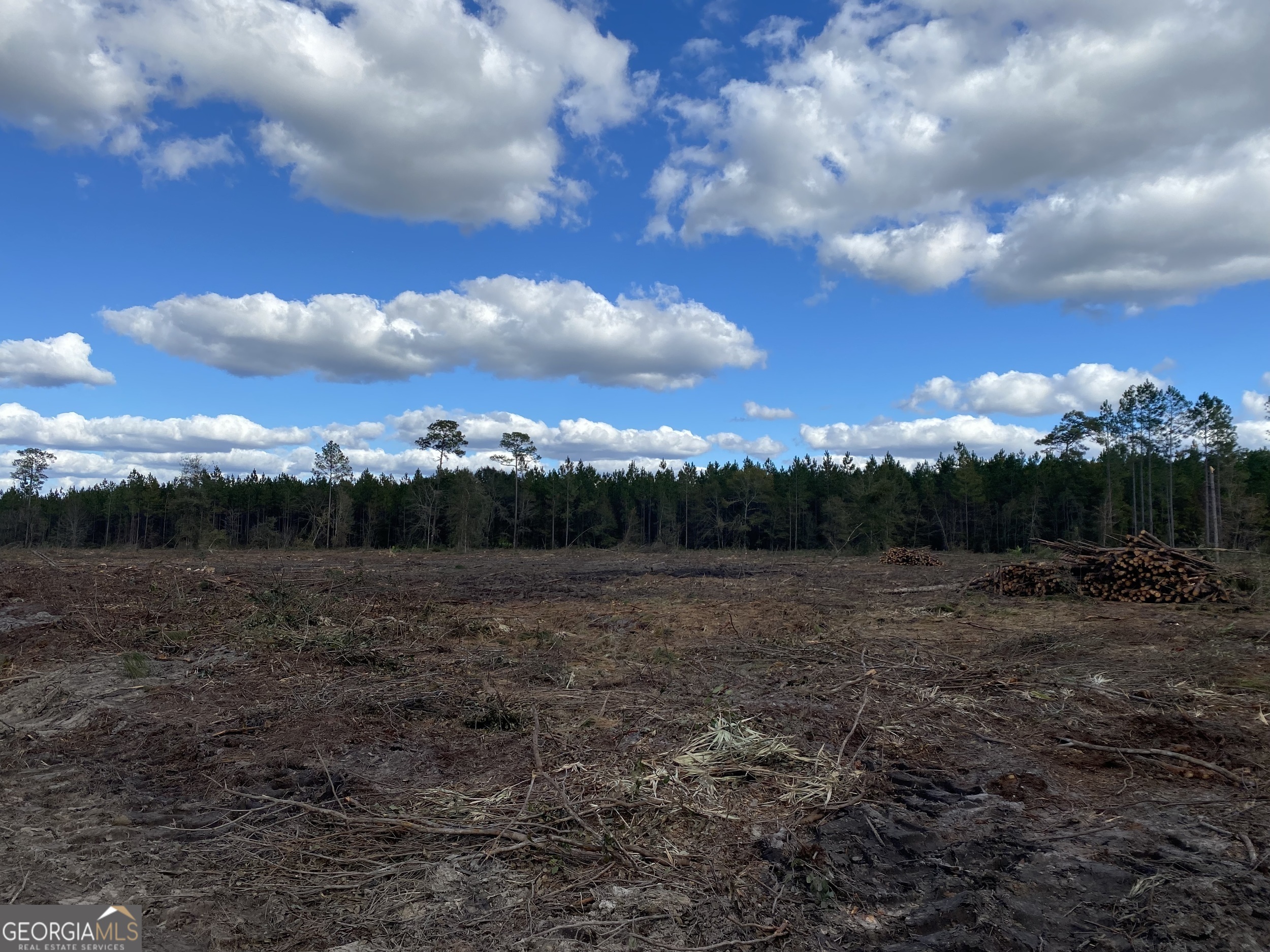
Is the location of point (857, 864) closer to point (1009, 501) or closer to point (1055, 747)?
point (1055, 747)

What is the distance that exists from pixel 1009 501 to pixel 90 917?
64172mm

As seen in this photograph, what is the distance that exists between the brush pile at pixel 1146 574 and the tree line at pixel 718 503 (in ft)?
97.5

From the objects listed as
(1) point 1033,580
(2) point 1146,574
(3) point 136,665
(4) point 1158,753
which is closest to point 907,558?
(1) point 1033,580

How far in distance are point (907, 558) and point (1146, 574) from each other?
16.5m

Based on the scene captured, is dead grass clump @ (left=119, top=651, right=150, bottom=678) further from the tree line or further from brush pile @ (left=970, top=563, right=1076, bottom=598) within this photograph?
the tree line

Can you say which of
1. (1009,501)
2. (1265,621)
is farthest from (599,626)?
(1009,501)

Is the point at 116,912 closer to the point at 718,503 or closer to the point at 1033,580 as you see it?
the point at 1033,580

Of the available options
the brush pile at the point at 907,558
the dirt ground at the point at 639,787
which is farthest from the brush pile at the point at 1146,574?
the brush pile at the point at 907,558

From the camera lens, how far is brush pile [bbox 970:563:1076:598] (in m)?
16.8

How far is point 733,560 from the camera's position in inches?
1526

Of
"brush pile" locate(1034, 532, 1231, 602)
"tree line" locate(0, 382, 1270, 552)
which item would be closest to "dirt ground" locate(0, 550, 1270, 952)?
"brush pile" locate(1034, 532, 1231, 602)

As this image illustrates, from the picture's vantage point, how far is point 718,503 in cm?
6550

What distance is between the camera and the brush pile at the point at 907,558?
3172 cm

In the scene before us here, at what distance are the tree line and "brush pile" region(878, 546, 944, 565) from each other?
15426 mm
